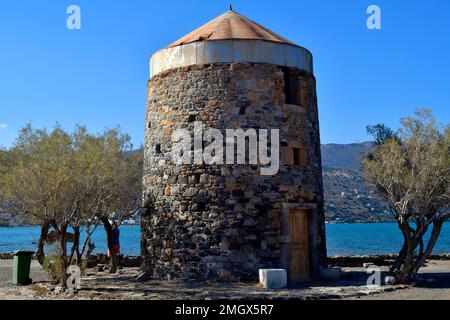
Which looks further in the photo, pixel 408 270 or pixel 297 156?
pixel 297 156

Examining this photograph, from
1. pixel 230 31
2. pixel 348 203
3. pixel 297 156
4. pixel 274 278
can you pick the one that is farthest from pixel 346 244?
pixel 348 203

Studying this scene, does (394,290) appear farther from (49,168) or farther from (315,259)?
(49,168)

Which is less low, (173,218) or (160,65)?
(160,65)

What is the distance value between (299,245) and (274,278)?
2258 mm

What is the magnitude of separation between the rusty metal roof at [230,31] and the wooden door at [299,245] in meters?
5.65

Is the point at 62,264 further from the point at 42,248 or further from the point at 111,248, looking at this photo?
the point at 111,248

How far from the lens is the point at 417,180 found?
15.5 m

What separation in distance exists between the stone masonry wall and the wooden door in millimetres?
373

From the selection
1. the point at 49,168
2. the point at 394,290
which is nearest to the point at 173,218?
the point at 49,168

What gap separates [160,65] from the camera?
17953 mm
